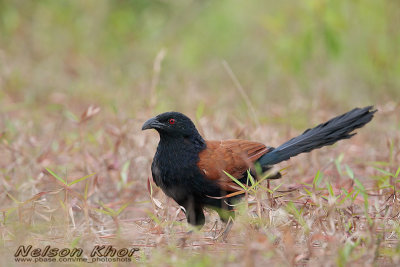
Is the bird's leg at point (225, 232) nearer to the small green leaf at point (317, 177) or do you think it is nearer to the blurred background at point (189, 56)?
the small green leaf at point (317, 177)

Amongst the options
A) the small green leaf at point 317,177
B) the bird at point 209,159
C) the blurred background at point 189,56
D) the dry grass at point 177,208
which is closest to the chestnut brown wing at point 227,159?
the bird at point 209,159

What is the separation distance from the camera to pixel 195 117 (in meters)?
4.80

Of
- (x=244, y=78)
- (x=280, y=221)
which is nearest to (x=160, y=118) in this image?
(x=280, y=221)

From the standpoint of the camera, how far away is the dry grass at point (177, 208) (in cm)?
253

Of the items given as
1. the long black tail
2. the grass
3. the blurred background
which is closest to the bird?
the long black tail

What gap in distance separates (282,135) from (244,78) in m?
2.51

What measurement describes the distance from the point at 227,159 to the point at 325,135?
2.06 ft

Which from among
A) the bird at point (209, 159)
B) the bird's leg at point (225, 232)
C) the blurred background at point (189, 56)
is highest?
the blurred background at point (189, 56)

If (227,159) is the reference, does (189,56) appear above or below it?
above

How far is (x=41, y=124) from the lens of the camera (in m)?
5.73

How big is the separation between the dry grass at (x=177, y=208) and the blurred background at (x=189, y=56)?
91 centimetres

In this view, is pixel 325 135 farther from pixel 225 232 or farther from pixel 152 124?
pixel 152 124

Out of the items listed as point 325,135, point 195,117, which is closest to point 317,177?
point 325,135

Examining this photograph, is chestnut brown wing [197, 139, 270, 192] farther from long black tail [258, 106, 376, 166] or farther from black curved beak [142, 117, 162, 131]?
black curved beak [142, 117, 162, 131]
